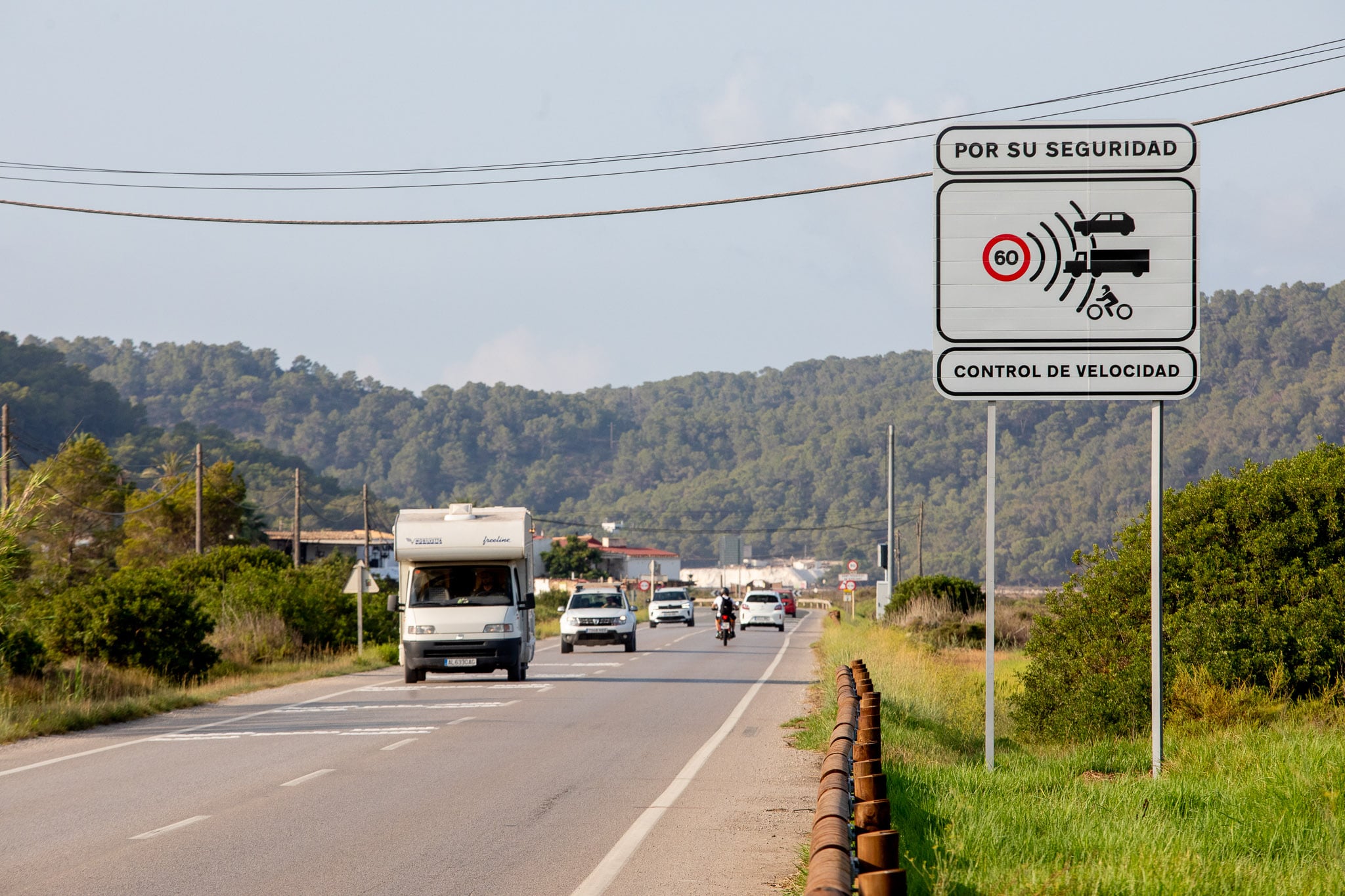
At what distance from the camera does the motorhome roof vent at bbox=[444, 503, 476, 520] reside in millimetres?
25359

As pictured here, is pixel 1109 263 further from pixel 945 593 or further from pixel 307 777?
pixel 945 593

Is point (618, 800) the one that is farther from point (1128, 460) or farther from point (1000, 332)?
point (1128, 460)

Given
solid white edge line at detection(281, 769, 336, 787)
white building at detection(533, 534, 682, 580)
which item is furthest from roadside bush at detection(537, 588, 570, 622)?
solid white edge line at detection(281, 769, 336, 787)

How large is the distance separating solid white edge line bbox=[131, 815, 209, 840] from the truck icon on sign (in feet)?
24.6

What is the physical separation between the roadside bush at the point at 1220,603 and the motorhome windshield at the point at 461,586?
11.5 m

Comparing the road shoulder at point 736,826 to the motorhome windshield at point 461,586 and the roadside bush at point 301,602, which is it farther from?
the roadside bush at point 301,602

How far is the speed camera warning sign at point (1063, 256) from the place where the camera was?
10.4 meters

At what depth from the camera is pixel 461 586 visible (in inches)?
1015

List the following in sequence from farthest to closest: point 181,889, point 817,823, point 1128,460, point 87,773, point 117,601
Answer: point 1128,460 → point 117,601 → point 87,773 → point 181,889 → point 817,823

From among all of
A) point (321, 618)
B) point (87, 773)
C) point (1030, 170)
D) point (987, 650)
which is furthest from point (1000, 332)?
point (321, 618)

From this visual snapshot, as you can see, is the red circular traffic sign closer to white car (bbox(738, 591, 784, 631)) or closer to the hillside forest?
white car (bbox(738, 591, 784, 631))

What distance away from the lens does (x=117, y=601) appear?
25.1 metres

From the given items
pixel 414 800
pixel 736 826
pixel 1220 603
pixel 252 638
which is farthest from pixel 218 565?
pixel 736 826

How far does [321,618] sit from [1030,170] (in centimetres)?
2874
